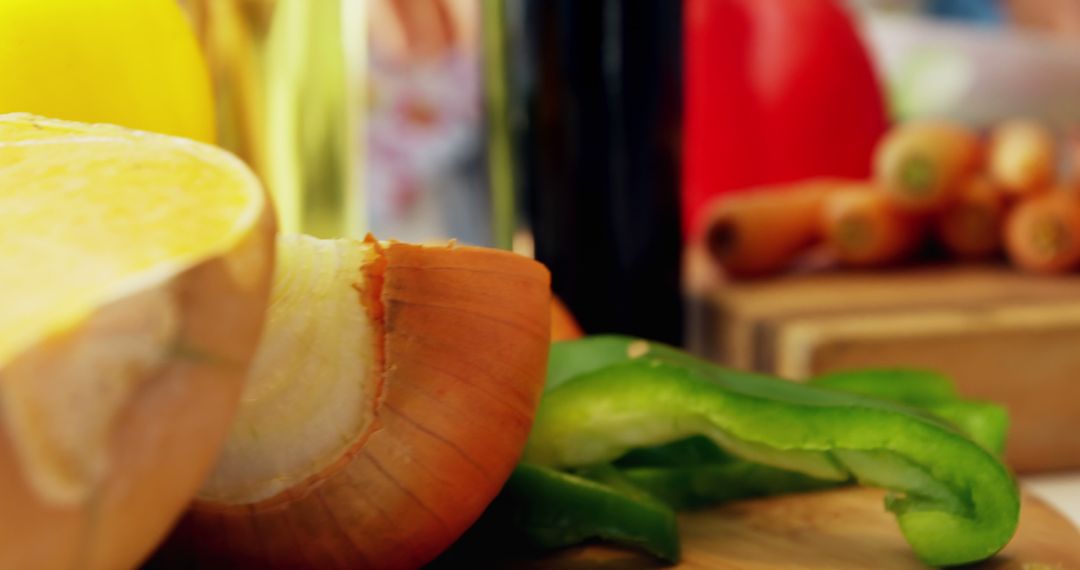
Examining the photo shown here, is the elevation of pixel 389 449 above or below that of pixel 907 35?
above

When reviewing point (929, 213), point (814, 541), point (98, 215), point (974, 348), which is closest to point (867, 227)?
point (929, 213)

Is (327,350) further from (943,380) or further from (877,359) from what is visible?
(877,359)

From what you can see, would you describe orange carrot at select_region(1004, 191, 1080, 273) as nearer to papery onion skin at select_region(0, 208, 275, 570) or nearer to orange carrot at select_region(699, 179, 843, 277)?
orange carrot at select_region(699, 179, 843, 277)

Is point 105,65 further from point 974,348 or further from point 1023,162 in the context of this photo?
point 1023,162

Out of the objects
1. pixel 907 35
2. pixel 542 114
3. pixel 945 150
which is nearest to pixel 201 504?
pixel 542 114

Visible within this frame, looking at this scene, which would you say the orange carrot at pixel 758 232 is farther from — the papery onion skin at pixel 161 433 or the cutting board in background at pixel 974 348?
the papery onion skin at pixel 161 433

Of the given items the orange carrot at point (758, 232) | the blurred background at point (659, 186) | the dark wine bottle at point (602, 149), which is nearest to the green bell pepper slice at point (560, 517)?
the blurred background at point (659, 186)
